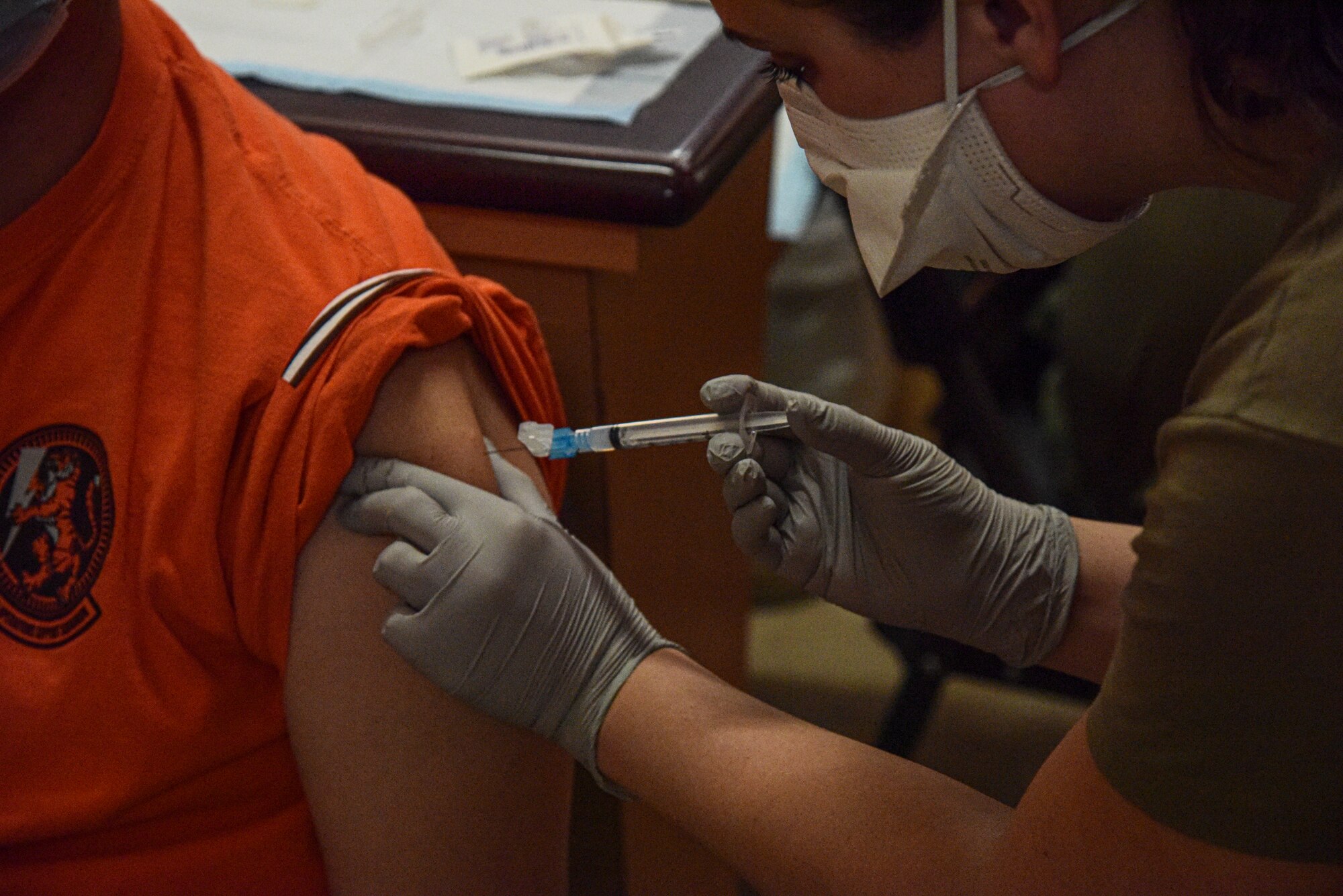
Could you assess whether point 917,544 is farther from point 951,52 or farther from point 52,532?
point 52,532

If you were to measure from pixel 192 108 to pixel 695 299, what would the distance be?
627 mm

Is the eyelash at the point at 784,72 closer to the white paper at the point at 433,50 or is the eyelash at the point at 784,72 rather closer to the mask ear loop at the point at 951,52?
the mask ear loop at the point at 951,52

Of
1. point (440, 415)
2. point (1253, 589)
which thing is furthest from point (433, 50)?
point (1253, 589)

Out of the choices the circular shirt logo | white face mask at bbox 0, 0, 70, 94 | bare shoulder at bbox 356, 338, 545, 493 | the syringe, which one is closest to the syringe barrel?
the syringe

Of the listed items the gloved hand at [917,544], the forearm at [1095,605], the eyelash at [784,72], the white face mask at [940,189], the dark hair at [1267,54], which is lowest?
the forearm at [1095,605]

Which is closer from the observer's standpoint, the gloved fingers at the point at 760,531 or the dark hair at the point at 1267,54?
the dark hair at the point at 1267,54

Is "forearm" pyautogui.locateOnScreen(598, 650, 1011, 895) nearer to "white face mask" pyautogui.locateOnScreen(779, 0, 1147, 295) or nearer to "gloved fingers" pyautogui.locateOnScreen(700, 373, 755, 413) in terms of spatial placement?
"gloved fingers" pyautogui.locateOnScreen(700, 373, 755, 413)

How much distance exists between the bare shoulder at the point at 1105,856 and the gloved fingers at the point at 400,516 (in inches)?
19.3

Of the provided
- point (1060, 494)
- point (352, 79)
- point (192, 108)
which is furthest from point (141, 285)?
point (1060, 494)

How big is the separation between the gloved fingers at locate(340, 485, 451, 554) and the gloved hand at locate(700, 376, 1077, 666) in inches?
9.9

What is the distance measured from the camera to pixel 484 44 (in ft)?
5.20

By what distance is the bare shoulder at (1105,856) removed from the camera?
74cm

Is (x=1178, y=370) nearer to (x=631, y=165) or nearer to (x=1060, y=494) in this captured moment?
(x=1060, y=494)

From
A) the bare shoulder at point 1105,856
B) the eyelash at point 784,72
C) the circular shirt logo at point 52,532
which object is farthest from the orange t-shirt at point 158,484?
the bare shoulder at point 1105,856
